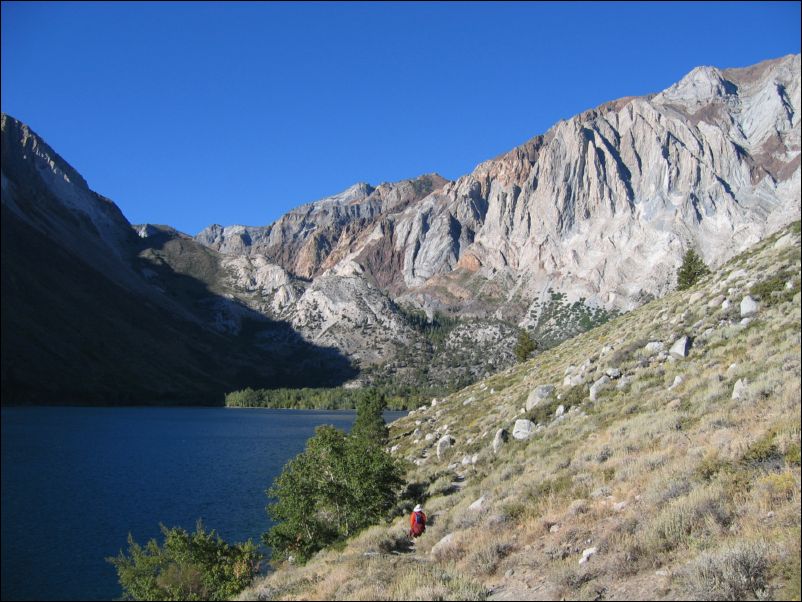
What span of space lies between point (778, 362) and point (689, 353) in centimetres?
769

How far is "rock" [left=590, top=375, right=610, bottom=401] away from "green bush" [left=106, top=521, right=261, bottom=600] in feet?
55.7

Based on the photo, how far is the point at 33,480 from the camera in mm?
54906

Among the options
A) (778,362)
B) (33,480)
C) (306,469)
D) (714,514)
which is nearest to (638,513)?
(714,514)

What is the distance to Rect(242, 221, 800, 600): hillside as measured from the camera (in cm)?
1005

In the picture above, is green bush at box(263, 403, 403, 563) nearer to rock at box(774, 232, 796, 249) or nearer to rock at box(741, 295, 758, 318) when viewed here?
rock at box(741, 295, 758, 318)

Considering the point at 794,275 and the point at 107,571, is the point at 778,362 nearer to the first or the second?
the point at 794,275

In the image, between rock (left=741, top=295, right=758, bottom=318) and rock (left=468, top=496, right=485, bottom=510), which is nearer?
rock (left=468, top=496, right=485, bottom=510)

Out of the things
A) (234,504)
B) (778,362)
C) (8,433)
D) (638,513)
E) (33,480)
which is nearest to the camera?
(638,513)

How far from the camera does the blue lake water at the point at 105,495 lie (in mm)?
31672

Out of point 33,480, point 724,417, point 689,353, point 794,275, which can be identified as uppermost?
point 33,480

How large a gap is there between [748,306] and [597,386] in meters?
7.55

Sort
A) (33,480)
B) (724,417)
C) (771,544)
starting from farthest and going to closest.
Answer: (33,480) < (724,417) < (771,544)

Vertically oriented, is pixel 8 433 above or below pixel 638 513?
above

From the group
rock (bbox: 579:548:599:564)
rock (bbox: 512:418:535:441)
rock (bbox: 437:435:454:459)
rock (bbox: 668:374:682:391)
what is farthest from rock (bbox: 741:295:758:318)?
rock (bbox: 437:435:454:459)
